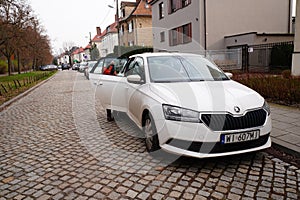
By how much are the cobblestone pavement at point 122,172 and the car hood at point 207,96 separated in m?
0.87

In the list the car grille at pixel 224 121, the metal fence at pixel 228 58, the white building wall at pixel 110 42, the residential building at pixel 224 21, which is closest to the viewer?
the car grille at pixel 224 121

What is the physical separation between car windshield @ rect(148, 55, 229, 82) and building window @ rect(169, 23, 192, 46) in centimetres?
1724

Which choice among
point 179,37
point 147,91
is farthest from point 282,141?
point 179,37

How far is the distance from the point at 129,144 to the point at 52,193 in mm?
1785

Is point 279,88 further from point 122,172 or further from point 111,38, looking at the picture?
point 111,38

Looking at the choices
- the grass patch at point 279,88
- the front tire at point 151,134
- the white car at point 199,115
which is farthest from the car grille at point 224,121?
the grass patch at point 279,88

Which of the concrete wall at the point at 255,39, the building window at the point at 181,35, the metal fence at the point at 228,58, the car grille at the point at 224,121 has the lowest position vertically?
the car grille at the point at 224,121

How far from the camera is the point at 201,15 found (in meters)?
18.9

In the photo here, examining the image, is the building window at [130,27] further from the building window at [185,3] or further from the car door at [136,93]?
the car door at [136,93]

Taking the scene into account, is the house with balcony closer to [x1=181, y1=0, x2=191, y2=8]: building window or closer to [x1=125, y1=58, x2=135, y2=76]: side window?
[x1=181, y1=0, x2=191, y2=8]: building window

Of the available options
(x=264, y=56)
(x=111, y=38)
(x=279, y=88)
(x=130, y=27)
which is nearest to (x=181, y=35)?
(x=264, y=56)

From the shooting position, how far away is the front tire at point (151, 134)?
3598 millimetres

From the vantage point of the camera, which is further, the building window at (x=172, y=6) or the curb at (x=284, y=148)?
the building window at (x=172, y=6)

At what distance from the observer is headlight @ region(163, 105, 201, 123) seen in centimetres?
313
